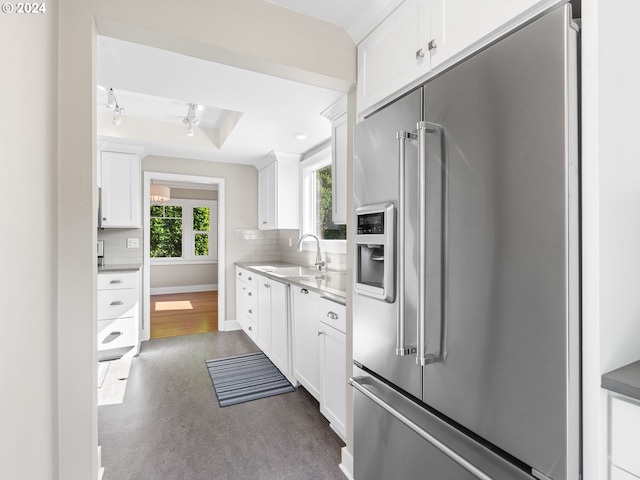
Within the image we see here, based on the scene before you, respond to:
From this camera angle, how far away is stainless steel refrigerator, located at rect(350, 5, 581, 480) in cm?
77

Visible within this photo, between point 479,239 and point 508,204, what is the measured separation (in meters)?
0.12

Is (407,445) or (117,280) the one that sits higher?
(117,280)

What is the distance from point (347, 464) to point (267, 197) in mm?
3134

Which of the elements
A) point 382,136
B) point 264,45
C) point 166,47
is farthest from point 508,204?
point 166,47

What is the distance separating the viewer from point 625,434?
71cm

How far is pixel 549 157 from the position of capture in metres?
0.79

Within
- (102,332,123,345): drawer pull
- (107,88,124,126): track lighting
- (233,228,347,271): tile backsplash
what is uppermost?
(107,88,124,126): track lighting

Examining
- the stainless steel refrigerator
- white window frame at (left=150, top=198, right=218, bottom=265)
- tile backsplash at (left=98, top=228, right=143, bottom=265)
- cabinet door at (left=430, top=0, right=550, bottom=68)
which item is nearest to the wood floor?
white window frame at (left=150, top=198, right=218, bottom=265)

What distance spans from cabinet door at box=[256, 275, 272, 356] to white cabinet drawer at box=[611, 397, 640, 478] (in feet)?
8.57

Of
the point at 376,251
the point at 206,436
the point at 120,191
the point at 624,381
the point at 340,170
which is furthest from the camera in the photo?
the point at 120,191

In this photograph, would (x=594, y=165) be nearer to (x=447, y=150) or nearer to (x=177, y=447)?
(x=447, y=150)

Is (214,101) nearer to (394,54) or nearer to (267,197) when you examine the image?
(394,54)

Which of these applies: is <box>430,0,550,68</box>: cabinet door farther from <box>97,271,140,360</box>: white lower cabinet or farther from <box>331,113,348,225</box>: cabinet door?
<box>97,271,140,360</box>: white lower cabinet

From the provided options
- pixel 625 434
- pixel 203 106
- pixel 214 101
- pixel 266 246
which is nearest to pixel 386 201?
pixel 625 434
